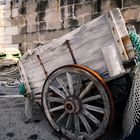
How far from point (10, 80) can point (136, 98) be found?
4.55 m

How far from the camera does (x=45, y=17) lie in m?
6.55

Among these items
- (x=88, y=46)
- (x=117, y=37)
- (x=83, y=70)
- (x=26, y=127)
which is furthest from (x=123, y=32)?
(x=26, y=127)

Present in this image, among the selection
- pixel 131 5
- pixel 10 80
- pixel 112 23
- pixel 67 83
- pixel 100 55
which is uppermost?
pixel 131 5

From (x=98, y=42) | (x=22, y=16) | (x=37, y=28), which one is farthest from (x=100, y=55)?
(x=22, y=16)

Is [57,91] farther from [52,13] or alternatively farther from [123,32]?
[52,13]

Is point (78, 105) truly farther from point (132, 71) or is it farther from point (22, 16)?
point (22, 16)

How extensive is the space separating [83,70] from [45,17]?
4562 mm

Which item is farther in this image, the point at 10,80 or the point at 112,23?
the point at 10,80

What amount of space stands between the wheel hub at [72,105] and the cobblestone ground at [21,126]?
0.43m

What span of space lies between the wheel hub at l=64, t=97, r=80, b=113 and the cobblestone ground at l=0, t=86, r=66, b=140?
0.43 metres

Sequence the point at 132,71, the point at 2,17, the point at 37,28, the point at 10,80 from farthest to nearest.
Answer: the point at 2,17 → the point at 37,28 → the point at 10,80 → the point at 132,71

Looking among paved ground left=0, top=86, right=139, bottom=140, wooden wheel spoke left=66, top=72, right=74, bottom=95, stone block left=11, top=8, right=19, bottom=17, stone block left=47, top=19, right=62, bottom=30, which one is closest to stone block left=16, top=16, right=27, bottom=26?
stone block left=11, top=8, right=19, bottom=17

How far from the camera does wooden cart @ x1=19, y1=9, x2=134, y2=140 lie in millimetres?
2260

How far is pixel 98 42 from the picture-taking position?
2395mm
